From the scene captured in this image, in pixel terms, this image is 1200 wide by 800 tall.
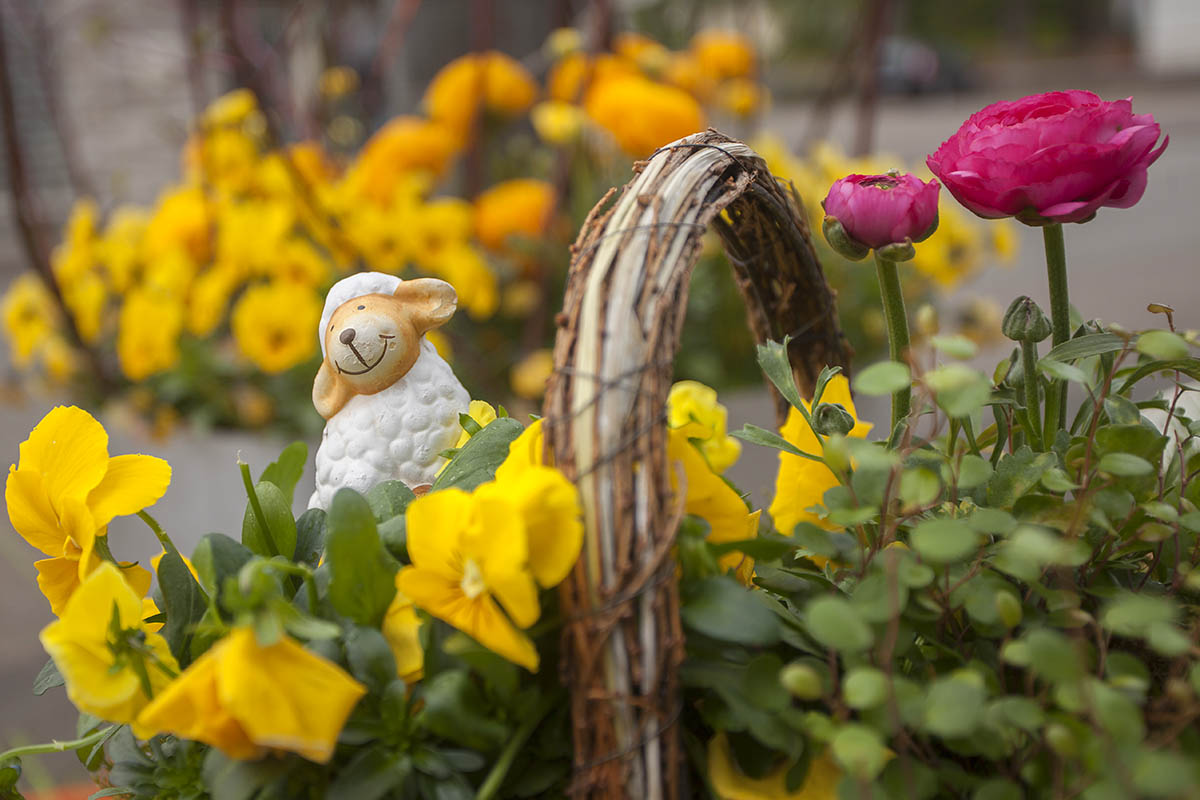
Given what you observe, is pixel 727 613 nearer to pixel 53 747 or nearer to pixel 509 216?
pixel 53 747

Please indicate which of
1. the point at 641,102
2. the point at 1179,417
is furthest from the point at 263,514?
the point at 641,102

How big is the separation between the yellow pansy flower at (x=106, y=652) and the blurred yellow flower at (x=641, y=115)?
89 cm

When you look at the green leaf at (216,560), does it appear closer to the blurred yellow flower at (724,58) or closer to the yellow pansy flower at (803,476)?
the yellow pansy flower at (803,476)

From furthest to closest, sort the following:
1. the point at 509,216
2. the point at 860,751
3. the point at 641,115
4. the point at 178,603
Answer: the point at 509,216, the point at 641,115, the point at 178,603, the point at 860,751

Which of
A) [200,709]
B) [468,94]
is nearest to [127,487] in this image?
[200,709]

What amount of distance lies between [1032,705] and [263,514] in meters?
0.30

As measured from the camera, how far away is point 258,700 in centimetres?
30

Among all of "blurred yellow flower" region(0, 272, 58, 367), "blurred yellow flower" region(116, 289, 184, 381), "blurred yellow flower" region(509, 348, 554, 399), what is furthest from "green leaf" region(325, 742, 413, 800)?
"blurred yellow flower" region(0, 272, 58, 367)

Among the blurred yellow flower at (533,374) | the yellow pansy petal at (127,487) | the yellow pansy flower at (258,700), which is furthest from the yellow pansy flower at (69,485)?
the blurred yellow flower at (533,374)

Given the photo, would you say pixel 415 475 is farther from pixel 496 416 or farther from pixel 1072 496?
pixel 1072 496

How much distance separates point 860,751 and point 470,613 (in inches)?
5.2

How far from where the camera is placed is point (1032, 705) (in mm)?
304

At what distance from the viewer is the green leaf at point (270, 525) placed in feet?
1.36

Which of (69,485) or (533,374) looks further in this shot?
(533,374)
